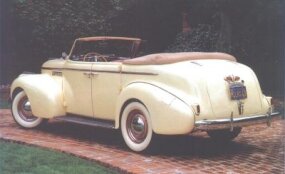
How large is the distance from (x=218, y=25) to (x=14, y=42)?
596 centimetres

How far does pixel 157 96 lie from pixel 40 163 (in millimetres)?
1488

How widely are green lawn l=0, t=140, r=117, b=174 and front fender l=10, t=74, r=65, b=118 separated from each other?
115cm

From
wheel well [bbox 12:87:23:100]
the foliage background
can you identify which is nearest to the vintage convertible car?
wheel well [bbox 12:87:23:100]

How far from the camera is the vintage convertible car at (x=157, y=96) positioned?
567 centimetres

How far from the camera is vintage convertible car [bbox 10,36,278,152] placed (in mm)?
5668

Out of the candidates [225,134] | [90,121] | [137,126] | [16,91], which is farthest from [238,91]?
[16,91]

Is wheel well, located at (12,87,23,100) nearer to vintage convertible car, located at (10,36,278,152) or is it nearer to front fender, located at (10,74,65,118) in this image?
front fender, located at (10,74,65,118)

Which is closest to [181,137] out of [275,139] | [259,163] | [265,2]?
[275,139]

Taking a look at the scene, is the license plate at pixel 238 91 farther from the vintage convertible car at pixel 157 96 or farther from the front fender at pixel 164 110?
the front fender at pixel 164 110

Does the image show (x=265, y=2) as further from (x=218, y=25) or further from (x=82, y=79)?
(x=82, y=79)

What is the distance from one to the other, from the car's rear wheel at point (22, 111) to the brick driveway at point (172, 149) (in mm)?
148

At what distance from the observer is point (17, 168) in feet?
17.3

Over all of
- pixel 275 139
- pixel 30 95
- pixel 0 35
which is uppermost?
pixel 0 35

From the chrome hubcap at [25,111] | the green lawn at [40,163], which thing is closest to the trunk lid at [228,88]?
the green lawn at [40,163]
